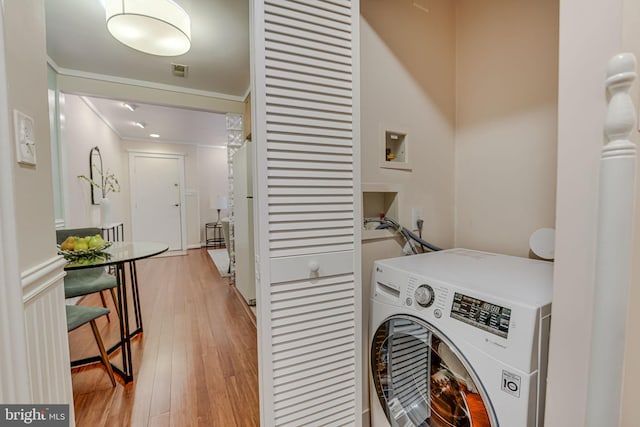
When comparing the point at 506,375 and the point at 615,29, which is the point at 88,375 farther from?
the point at 615,29

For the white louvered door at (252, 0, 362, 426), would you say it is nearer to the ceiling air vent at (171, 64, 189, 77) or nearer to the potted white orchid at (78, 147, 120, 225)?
the ceiling air vent at (171, 64, 189, 77)

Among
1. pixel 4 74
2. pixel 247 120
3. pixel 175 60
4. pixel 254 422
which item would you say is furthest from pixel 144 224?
pixel 4 74

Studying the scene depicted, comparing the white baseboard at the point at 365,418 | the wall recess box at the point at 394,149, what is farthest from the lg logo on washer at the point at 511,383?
the wall recess box at the point at 394,149

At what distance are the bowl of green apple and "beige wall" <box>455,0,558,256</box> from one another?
89.9 inches

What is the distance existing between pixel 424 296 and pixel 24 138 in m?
1.20

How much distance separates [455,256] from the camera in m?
1.29

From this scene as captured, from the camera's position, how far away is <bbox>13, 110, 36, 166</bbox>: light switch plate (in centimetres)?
60

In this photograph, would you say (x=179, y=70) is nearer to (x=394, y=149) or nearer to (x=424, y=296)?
(x=394, y=149)

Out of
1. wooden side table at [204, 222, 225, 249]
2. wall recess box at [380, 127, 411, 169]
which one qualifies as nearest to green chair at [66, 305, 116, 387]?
wall recess box at [380, 127, 411, 169]

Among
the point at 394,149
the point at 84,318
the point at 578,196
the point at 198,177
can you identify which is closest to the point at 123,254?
the point at 84,318

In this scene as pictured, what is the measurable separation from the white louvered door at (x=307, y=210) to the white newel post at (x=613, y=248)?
0.74m

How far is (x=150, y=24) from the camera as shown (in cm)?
164

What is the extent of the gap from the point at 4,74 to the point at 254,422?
1646 mm

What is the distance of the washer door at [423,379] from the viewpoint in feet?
2.61
